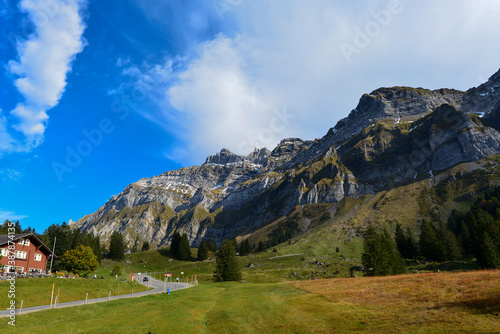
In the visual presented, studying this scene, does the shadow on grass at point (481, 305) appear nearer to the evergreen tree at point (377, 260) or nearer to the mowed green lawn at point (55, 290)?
the mowed green lawn at point (55, 290)

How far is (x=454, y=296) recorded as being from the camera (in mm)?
21594

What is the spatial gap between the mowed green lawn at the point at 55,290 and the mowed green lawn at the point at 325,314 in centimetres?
784

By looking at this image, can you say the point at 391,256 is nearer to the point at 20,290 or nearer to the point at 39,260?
the point at 20,290

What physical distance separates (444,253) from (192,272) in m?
98.5

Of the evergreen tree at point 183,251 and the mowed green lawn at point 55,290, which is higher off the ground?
the evergreen tree at point 183,251

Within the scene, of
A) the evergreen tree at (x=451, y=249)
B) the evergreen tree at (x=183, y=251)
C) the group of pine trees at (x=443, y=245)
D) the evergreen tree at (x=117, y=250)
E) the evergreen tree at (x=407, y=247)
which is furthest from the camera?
the evergreen tree at (x=183, y=251)

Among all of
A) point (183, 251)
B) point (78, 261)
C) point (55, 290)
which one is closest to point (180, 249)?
point (183, 251)

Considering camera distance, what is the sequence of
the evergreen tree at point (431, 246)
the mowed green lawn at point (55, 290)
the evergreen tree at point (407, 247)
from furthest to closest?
the evergreen tree at point (407, 247) → the evergreen tree at point (431, 246) → the mowed green lawn at point (55, 290)

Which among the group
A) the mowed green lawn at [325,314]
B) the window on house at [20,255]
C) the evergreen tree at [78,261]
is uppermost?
the window on house at [20,255]

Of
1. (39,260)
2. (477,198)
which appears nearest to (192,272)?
(39,260)

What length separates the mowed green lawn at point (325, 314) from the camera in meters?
17.6

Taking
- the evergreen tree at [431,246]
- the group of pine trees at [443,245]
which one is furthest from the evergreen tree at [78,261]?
the evergreen tree at [431,246]

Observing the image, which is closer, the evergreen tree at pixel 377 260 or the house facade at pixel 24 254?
the house facade at pixel 24 254

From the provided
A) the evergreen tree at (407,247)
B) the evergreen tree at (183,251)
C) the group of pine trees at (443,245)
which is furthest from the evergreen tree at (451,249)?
the evergreen tree at (183,251)
